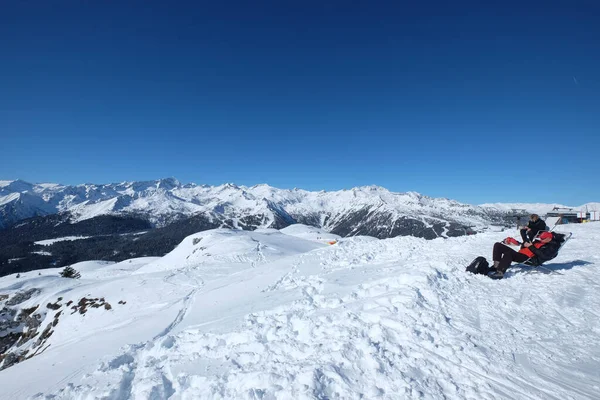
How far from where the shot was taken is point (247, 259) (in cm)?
3145

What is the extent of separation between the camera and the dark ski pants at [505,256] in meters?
10.8

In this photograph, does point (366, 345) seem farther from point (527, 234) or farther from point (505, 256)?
point (527, 234)

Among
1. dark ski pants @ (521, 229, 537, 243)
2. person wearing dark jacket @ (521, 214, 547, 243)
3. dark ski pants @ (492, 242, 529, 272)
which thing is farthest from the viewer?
person wearing dark jacket @ (521, 214, 547, 243)

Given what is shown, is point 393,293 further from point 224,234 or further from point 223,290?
point 224,234

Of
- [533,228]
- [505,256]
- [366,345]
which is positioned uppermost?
[533,228]

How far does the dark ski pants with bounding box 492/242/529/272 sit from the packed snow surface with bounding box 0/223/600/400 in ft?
2.02

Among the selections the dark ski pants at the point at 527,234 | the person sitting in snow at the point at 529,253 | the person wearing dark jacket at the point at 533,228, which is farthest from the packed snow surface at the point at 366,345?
the person wearing dark jacket at the point at 533,228

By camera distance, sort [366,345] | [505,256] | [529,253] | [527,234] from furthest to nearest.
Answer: [527,234], [529,253], [505,256], [366,345]

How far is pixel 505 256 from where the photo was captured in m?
10.9

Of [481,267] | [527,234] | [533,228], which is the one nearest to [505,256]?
[481,267]

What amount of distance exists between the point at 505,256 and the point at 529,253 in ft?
3.75

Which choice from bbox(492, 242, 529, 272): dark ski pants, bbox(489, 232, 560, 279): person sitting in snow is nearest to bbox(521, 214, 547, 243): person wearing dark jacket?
bbox(489, 232, 560, 279): person sitting in snow

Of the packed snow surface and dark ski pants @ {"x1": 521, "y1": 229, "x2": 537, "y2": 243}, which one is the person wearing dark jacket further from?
the packed snow surface

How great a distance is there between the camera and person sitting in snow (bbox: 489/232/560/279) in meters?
10.9
